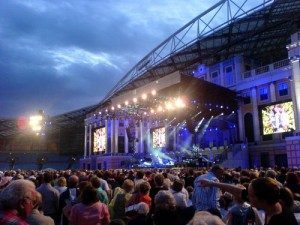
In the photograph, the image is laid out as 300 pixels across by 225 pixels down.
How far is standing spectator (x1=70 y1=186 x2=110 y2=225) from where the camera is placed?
5.04 metres

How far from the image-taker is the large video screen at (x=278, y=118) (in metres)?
33.8

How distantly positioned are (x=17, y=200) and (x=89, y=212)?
2.26 m

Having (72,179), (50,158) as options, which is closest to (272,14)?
(72,179)

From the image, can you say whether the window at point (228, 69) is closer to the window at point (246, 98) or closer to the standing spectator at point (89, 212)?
the window at point (246, 98)

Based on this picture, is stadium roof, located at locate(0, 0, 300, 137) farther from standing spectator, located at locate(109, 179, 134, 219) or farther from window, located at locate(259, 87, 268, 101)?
standing spectator, located at locate(109, 179, 134, 219)

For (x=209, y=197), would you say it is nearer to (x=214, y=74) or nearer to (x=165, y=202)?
(x=165, y=202)

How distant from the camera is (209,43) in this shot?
44.9m

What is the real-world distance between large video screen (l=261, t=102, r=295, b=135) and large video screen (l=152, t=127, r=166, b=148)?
16.4 meters

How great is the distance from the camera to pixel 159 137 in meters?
49.9

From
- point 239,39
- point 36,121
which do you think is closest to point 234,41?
point 239,39

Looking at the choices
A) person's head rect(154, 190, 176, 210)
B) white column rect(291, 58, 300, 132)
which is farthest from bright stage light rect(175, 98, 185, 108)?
person's head rect(154, 190, 176, 210)

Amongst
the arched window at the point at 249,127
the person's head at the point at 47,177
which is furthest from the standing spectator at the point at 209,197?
the arched window at the point at 249,127

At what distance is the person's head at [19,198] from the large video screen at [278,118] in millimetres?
33889

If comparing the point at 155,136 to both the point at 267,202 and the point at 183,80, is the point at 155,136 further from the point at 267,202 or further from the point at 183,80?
the point at 267,202
